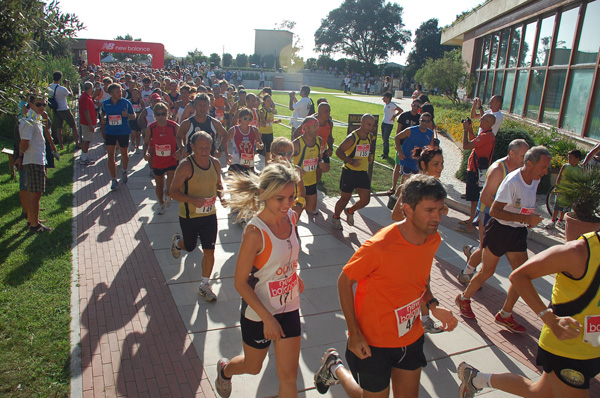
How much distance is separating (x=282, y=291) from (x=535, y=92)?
1453 centimetres

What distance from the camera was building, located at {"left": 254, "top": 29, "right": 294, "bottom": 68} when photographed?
81750mm

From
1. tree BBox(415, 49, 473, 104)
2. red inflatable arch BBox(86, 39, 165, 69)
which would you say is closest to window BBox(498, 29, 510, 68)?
tree BBox(415, 49, 473, 104)

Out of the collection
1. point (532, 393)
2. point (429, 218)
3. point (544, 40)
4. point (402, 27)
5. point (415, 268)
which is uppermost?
point (402, 27)

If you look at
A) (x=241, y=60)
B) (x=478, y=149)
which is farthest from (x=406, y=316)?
(x=241, y=60)

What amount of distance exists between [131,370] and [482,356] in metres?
3.32

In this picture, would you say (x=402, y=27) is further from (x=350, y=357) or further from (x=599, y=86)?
(x=350, y=357)

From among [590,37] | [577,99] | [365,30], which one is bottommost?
[577,99]

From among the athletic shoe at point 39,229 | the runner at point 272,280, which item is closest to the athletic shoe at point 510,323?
the runner at point 272,280

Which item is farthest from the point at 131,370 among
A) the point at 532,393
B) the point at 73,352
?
the point at 532,393

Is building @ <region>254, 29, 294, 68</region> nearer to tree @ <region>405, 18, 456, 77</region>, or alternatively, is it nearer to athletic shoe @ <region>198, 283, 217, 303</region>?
tree @ <region>405, 18, 456, 77</region>

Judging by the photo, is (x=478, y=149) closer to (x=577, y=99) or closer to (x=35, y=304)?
(x=577, y=99)

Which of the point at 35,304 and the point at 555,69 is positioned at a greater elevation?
the point at 555,69

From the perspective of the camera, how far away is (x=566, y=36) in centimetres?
1257

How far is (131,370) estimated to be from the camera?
3.88m
